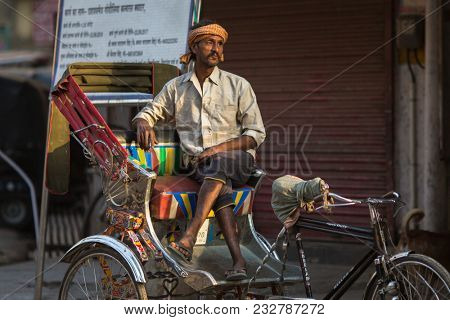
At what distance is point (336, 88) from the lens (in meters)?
8.33

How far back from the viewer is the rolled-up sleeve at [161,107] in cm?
500

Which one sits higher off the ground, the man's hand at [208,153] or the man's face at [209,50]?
the man's face at [209,50]

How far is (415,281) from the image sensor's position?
4098 millimetres

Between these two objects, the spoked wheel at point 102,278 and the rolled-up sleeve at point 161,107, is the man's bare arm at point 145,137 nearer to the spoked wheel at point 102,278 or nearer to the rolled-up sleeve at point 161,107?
the rolled-up sleeve at point 161,107

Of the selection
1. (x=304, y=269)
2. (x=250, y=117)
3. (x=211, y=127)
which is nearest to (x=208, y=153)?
(x=211, y=127)

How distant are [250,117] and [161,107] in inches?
20.3

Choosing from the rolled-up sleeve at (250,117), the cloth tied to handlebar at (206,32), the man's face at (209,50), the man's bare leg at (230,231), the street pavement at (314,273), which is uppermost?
the cloth tied to handlebar at (206,32)

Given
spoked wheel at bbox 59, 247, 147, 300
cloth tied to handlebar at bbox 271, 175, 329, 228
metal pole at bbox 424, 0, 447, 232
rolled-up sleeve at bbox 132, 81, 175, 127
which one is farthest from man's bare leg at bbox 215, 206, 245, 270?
metal pole at bbox 424, 0, 447, 232

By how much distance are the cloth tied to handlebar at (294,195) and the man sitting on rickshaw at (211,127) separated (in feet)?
0.91

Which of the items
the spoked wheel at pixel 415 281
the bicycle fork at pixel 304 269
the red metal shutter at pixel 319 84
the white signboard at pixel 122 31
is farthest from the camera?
the red metal shutter at pixel 319 84

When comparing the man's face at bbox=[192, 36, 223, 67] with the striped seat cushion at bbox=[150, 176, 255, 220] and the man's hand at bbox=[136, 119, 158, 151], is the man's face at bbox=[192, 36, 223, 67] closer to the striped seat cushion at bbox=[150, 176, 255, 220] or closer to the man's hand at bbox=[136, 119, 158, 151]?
the man's hand at bbox=[136, 119, 158, 151]

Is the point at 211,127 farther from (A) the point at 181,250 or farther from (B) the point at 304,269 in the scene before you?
(B) the point at 304,269

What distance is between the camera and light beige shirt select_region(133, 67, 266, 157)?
490 centimetres

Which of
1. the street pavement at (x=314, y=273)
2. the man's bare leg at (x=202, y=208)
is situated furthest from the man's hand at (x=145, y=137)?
the street pavement at (x=314, y=273)
